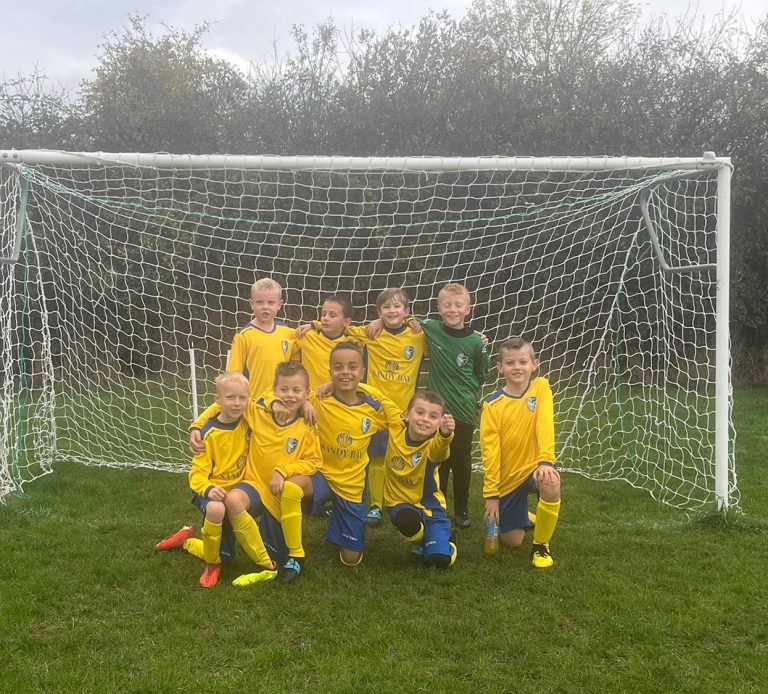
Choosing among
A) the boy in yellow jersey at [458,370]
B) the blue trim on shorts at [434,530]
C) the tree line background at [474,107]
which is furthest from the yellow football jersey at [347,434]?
the tree line background at [474,107]

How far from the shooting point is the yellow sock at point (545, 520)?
3.07 metres

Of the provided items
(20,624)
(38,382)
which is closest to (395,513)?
(20,624)

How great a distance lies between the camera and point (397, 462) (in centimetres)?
321

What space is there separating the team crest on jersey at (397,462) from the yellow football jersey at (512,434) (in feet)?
1.37

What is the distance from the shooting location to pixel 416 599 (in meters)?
2.79

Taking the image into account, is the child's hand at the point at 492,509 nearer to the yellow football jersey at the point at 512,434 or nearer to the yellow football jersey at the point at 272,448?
the yellow football jersey at the point at 512,434

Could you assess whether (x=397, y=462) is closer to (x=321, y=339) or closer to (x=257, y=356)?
(x=321, y=339)

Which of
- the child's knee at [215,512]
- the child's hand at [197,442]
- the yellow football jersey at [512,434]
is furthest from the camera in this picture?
the yellow football jersey at [512,434]

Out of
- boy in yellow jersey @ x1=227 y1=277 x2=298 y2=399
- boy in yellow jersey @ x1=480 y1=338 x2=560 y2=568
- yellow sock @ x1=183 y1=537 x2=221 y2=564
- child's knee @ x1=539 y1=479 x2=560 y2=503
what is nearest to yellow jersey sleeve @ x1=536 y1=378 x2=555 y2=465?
boy in yellow jersey @ x1=480 y1=338 x2=560 y2=568

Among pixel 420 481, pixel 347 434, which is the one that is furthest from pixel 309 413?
pixel 420 481

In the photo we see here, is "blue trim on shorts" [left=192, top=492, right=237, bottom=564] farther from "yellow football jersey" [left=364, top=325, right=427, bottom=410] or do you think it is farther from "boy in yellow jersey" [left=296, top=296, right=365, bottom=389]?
"yellow football jersey" [left=364, top=325, right=427, bottom=410]

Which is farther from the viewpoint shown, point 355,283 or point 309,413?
point 355,283

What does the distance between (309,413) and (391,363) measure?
842 mm

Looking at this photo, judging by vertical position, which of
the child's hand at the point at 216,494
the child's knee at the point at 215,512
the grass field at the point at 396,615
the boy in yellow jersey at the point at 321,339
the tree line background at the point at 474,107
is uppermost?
the tree line background at the point at 474,107
